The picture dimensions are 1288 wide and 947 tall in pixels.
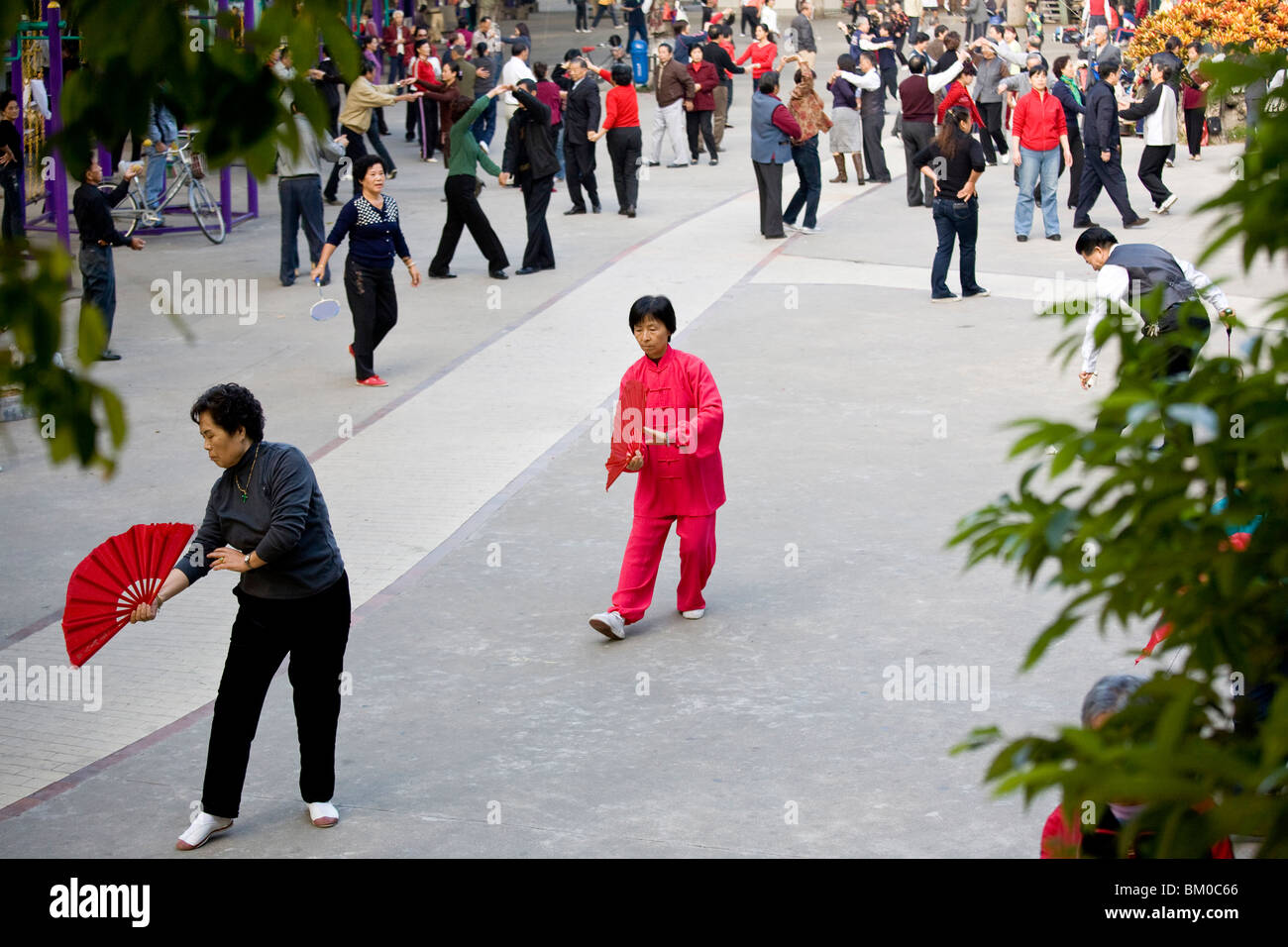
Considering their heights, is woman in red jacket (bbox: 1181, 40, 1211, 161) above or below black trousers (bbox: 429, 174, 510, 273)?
above

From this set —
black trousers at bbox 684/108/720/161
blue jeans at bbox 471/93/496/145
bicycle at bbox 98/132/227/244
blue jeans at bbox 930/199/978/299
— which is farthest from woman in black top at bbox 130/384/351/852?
black trousers at bbox 684/108/720/161

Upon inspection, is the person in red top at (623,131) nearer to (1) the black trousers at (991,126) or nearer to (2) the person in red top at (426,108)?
(2) the person in red top at (426,108)

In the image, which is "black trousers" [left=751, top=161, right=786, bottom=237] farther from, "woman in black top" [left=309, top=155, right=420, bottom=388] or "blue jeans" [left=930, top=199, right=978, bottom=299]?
"woman in black top" [left=309, top=155, right=420, bottom=388]

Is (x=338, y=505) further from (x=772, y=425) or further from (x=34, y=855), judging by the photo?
(x=34, y=855)

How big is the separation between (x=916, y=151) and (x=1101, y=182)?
9.89ft

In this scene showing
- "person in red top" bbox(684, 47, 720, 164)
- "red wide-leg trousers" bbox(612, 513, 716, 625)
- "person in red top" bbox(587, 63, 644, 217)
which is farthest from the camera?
"person in red top" bbox(684, 47, 720, 164)

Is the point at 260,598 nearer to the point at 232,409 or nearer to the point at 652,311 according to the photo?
the point at 232,409

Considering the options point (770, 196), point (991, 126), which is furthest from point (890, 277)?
point (991, 126)

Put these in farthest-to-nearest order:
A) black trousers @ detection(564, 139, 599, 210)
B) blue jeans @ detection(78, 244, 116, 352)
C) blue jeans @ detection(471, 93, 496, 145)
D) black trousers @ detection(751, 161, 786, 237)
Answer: blue jeans @ detection(471, 93, 496, 145), black trousers @ detection(564, 139, 599, 210), black trousers @ detection(751, 161, 786, 237), blue jeans @ detection(78, 244, 116, 352)

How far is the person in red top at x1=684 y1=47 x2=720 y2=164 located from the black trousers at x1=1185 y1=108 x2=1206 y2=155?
767 centimetres

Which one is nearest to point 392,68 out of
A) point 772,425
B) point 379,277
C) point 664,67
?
point 664,67

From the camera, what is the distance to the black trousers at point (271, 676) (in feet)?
21.1

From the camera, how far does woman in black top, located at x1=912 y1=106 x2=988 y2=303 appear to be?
49.9 feet

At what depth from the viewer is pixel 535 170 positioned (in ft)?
57.6
